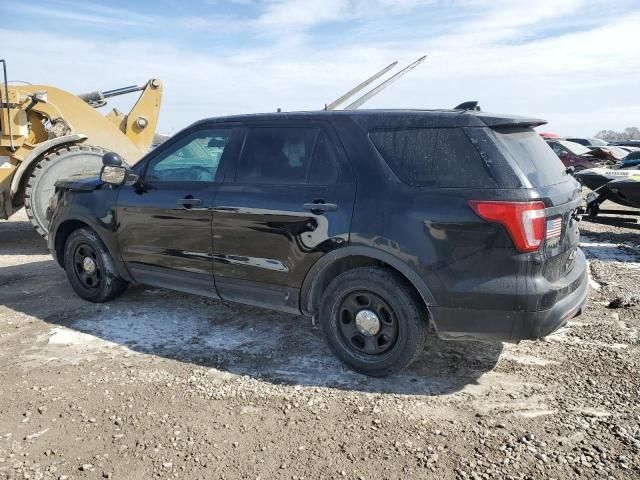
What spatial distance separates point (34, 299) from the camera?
5.41 m

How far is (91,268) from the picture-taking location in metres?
5.16

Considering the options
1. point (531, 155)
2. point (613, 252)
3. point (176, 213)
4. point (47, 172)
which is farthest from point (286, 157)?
point (613, 252)

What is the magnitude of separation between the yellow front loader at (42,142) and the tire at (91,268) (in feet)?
8.78

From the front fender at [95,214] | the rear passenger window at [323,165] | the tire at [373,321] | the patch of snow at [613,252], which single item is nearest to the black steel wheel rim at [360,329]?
the tire at [373,321]

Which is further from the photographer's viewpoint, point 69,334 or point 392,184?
point 69,334

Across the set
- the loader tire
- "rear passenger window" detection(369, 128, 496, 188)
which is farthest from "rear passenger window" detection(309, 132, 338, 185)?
the loader tire

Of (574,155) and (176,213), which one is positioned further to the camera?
(574,155)

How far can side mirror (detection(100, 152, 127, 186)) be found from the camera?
469 cm

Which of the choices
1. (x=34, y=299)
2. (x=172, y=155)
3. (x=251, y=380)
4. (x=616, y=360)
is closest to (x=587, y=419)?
(x=616, y=360)

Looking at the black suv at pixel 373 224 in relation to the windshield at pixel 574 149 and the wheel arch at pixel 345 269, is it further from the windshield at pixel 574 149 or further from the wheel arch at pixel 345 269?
the windshield at pixel 574 149

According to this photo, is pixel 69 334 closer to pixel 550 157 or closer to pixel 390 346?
pixel 390 346

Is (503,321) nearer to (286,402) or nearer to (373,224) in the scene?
(373,224)

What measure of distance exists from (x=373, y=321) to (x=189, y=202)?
5.91 feet

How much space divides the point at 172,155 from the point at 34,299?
230 centimetres
